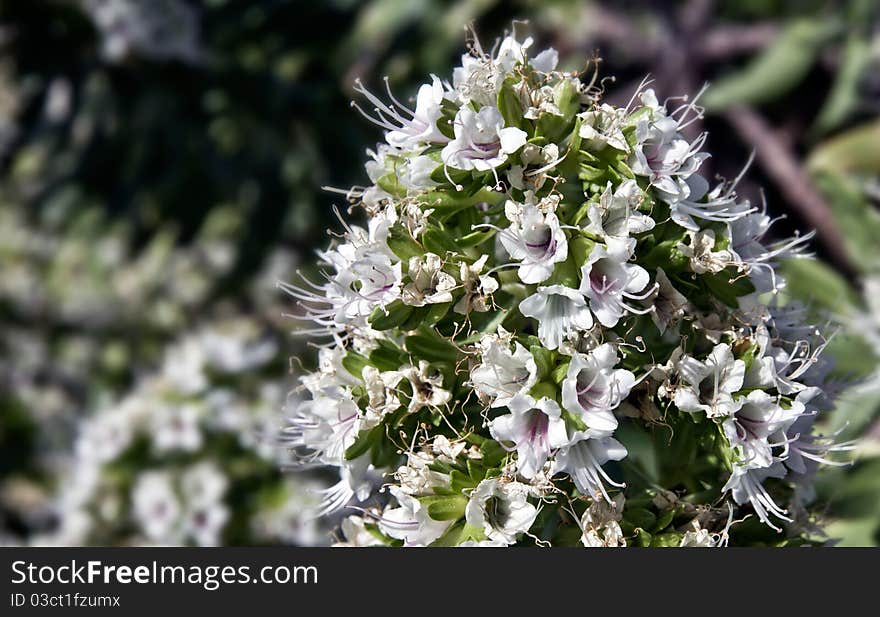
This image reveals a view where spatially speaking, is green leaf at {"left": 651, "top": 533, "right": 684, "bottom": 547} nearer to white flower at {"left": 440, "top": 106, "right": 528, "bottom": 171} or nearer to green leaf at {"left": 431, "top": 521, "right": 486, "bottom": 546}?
green leaf at {"left": 431, "top": 521, "right": 486, "bottom": 546}

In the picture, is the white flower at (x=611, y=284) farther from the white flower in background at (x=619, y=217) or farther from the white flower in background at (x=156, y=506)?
the white flower in background at (x=156, y=506)

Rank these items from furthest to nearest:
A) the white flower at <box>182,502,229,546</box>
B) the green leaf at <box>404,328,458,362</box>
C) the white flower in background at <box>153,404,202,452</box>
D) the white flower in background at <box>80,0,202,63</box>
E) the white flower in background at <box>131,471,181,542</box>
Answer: the white flower in background at <box>80,0,202,63</box>, the white flower in background at <box>153,404,202,452</box>, the white flower in background at <box>131,471,181,542</box>, the white flower at <box>182,502,229,546</box>, the green leaf at <box>404,328,458,362</box>

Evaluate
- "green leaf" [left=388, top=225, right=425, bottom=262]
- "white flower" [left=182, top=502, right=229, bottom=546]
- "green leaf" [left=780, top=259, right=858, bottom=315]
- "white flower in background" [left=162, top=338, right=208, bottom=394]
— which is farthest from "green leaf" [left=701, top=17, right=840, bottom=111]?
"green leaf" [left=388, top=225, right=425, bottom=262]

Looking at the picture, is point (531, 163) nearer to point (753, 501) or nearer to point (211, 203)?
point (753, 501)

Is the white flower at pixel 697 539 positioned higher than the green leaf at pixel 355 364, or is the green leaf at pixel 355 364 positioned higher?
the green leaf at pixel 355 364

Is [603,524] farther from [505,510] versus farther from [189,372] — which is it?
[189,372]

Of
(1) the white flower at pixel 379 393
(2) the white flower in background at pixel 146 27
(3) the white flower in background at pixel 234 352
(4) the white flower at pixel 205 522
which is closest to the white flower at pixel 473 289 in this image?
(1) the white flower at pixel 379 393

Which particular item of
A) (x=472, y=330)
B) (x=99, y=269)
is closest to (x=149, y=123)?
(x=99, y=269)
